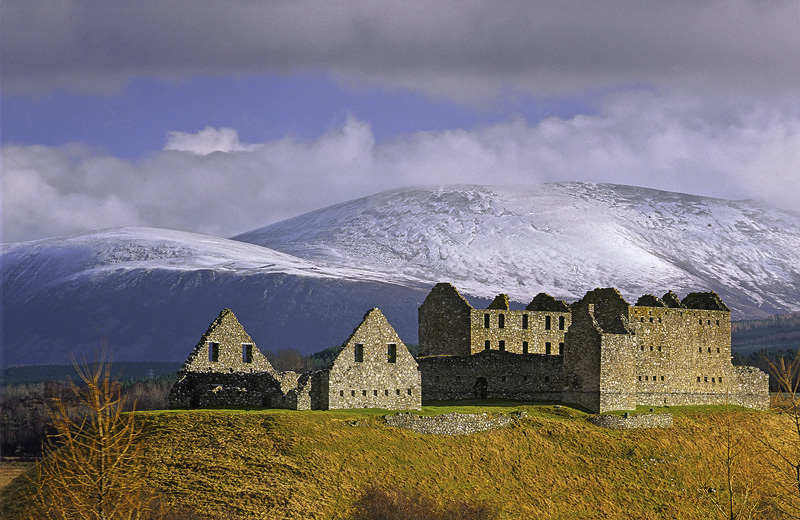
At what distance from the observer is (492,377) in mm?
79188

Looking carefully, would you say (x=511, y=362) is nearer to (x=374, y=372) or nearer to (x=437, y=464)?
(x=374, y=372)

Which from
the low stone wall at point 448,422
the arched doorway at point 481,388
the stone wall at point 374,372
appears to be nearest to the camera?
the low stone wall at point 448,422

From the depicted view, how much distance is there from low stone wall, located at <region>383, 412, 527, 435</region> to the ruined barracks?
2871 millimetres

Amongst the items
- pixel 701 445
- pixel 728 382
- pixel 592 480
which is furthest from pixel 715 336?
pixel 592 480

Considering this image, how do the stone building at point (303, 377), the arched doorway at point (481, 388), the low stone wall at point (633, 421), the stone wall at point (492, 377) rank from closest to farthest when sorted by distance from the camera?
the stone building at point (303, 377) < the low stone wall at point (633, 421) < the stone wall at point (492, 377) < the arched doorway at point (481, 388)

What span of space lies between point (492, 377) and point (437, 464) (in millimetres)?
19439

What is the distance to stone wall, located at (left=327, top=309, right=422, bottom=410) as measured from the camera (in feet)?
211

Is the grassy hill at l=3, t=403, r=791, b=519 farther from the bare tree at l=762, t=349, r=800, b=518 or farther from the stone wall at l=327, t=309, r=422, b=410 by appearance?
the stone wall at l=327, t=309, r=422, b=410

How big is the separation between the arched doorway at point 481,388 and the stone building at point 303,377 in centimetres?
1229

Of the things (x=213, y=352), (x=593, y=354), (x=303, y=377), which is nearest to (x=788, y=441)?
(x=593, y=354)

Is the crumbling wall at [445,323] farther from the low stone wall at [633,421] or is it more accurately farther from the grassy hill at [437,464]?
the low stone wall at [633,421]

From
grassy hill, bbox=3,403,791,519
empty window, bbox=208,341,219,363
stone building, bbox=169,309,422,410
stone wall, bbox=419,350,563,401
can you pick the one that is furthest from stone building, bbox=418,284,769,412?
empty window, bbox=208,341,219,363

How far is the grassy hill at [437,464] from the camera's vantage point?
5175cm

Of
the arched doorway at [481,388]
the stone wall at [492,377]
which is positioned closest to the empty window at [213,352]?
the stone wall at [492,377]
